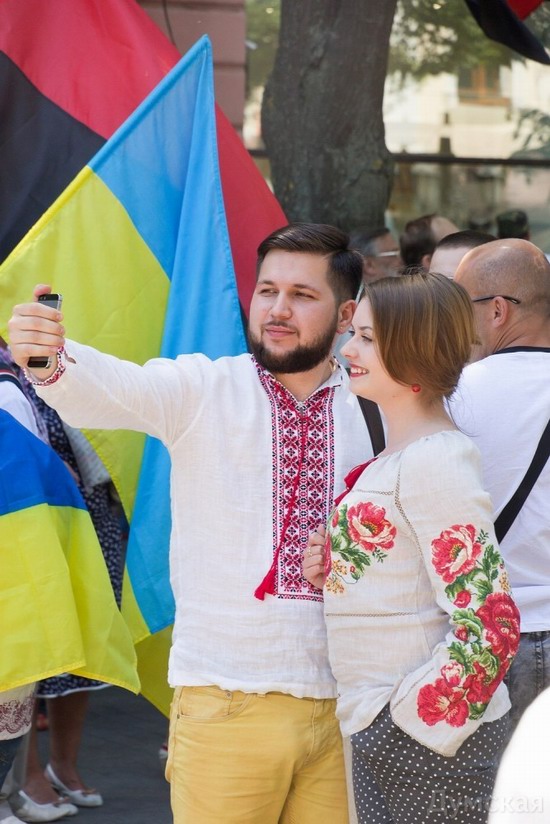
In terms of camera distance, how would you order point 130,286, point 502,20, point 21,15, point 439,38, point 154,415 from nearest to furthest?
point 154,415 → point 130,286 → point 21,15 → point 502,20 → point 439,38

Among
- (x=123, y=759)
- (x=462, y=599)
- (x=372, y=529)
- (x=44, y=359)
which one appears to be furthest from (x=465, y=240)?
(x=123, y=759)

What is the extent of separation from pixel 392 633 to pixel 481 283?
3.48ft

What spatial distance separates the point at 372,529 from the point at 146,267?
1.60 metres

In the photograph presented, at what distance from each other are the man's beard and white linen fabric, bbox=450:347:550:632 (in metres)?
0.35

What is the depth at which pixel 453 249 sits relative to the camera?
4.14 metres

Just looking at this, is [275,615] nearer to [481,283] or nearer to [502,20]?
[481,283]

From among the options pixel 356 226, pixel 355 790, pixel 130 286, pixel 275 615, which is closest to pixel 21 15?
pixel 130 286

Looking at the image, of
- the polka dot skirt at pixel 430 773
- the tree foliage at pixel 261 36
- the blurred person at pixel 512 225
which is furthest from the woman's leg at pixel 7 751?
the tree foliage at pixel 261 36

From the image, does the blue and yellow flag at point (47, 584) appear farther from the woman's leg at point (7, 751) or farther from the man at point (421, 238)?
the man at point (421, 238)

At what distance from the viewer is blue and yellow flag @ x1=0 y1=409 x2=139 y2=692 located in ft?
11.2

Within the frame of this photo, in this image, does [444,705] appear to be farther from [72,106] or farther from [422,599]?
[72,106]

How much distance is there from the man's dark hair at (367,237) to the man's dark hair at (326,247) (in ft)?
6.96

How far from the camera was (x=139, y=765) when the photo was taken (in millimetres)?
5340

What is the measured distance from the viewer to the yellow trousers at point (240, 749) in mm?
2686
